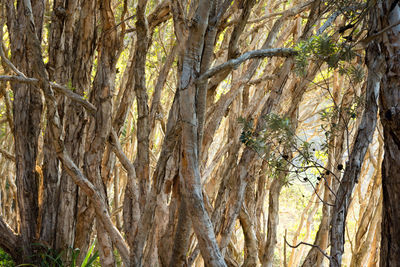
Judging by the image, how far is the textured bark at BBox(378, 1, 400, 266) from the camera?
259 cm

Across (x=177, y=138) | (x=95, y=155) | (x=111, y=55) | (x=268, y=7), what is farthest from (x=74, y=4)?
(x=268, y=7)

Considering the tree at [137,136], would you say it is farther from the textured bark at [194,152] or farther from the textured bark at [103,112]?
the textured bark at [194,152]

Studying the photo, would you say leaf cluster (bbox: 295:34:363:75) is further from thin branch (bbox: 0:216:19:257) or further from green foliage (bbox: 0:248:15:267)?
green foliage (bbox: 0:248:15:267)

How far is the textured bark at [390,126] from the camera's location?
259 centimetres

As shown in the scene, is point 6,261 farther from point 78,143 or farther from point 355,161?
point 355,161

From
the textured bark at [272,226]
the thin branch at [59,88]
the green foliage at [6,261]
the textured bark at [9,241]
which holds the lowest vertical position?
the green foliage at [6,261]

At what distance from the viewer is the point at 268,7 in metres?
7.87

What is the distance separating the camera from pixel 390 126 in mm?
2586

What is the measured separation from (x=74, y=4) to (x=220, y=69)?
280cm

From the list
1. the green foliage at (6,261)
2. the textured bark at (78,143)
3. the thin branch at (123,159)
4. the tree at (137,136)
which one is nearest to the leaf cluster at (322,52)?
the tree at (137,136)

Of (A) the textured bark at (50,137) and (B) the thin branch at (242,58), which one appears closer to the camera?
(B) the thin branch at (242,58)

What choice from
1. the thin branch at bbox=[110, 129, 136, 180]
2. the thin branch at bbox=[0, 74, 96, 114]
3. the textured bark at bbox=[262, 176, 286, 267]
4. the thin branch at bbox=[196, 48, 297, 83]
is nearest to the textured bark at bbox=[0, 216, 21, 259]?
the thin branch at bbox=[110, 129, 136, 180]

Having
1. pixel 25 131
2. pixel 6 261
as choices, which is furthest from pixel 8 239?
pixel 25 131

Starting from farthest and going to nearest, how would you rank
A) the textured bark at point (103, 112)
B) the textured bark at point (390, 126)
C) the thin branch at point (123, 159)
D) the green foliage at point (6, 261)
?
the green foliage at point (6, 261) < the thin branch at point (123, 159) < the textured bark at point (103, 112) < the textured bark at point (390, 126)
